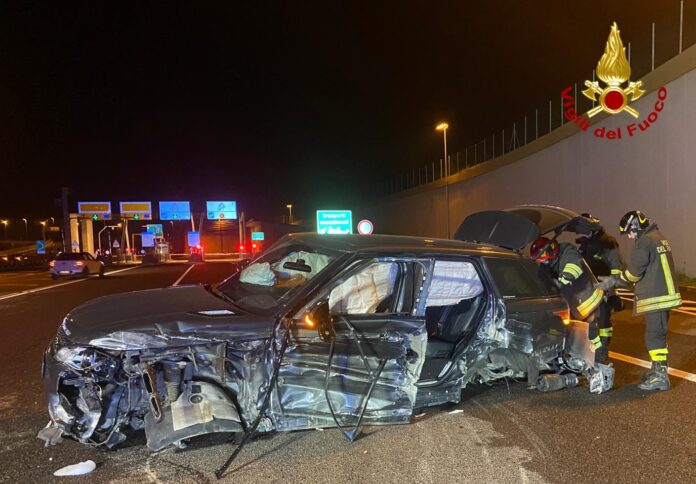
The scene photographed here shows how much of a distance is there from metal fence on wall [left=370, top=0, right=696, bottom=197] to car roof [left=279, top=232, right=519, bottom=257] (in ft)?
43.2

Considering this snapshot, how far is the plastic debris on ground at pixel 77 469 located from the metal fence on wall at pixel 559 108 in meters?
16.3

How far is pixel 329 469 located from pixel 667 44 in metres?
16.3

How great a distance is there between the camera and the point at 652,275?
15.2 ft

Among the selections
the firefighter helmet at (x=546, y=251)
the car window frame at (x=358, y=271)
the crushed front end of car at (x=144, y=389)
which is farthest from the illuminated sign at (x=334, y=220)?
the crushed front end of car at (x=144, y=389)

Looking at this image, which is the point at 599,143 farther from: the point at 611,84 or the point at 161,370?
the point at 161,370

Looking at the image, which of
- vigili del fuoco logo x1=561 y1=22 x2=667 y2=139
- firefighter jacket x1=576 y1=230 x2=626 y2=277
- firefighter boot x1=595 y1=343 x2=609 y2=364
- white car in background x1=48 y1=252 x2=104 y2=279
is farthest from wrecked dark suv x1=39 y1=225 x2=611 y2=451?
white car in background x1=48 y1=252 x2=104 y2=279

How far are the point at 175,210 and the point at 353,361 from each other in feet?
138

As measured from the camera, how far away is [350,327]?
11.0 feet

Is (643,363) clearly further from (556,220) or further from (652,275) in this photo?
(556,220)

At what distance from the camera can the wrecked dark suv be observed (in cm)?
298

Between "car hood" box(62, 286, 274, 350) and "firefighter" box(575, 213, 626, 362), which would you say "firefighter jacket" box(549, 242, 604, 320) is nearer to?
"firefighter" box(575, 213, 626, 362)

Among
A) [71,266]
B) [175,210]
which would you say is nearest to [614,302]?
[71,266]

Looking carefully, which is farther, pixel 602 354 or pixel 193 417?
pixel 602 354

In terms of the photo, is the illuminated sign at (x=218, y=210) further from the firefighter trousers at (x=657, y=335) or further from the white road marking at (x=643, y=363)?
the firefighter trousers at (x=657, y=335)
